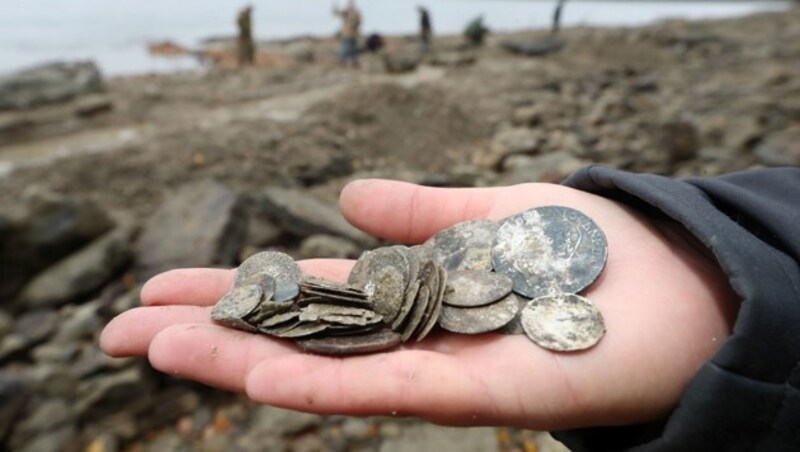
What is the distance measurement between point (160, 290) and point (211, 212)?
2844 mm

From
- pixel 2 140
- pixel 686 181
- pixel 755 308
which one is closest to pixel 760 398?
pixel 755 308

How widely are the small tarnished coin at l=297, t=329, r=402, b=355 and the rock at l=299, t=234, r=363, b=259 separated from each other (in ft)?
8.27

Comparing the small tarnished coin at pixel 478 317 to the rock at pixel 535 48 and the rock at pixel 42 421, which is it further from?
the rock at pixel 535 48

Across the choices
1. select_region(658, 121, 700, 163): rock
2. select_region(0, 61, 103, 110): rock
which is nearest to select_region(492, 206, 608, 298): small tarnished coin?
select_region(658, 121, 700, 163): rock

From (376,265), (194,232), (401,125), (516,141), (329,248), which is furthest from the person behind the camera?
(401,125)

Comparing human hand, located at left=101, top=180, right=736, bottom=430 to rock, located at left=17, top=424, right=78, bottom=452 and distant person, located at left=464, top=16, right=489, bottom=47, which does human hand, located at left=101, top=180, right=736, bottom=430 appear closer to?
rock, located at left=17, top=424, right=78, bottom=452

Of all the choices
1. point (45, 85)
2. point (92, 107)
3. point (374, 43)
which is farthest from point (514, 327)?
point (374, 43)

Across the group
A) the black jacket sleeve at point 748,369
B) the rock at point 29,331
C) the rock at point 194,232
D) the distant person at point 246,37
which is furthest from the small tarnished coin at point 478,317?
the distant person at point 246,37

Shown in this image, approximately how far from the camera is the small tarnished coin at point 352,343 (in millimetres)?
1866

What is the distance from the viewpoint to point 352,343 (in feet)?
6.21

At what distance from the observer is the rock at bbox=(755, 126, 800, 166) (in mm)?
5953

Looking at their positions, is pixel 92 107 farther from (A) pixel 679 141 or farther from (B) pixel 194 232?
(A) pixel 679 141

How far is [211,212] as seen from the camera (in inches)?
195

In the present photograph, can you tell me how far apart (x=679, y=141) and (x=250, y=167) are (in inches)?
196
